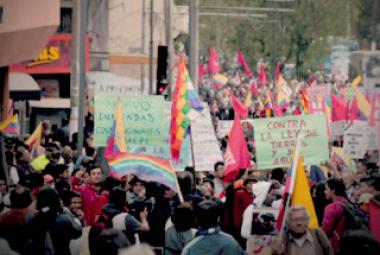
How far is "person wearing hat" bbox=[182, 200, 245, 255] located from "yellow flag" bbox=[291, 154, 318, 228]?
1.41m

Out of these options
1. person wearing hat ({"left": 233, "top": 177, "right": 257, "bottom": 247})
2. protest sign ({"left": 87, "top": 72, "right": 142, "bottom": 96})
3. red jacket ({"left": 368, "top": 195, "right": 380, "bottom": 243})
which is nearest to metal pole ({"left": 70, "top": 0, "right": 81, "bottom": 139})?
protest sign ({"left": 87, "top": 72, "right": 142, "bottom": 96})

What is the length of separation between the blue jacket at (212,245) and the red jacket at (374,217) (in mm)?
2233

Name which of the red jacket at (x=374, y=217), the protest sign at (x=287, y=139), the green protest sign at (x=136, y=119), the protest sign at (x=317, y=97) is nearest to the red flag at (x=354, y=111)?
the protest sign at (x=317, y=97)

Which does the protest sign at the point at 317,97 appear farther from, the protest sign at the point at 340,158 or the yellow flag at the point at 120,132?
the yellow flag at the point at 120,132

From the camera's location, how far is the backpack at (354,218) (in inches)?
534

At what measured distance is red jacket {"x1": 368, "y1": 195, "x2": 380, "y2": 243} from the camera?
43.1 feet

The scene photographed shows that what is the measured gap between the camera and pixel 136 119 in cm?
1930

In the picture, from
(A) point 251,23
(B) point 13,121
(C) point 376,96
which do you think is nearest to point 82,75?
(B) point 13,121

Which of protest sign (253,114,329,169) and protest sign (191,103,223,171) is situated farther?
protest sign (191,103,223,171)

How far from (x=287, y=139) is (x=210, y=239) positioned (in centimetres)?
633

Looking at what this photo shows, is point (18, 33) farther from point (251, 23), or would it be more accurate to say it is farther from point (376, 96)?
point (251, 23)

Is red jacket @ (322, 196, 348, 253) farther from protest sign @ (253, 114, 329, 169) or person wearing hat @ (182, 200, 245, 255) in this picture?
protest sign @ (253, 114, 329, 169)

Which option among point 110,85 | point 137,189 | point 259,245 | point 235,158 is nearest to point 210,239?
point 259,245

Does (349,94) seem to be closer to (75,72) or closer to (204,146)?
(75,72)
